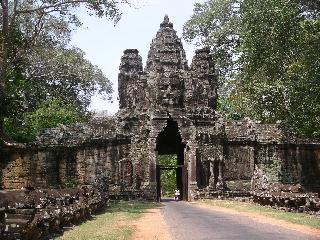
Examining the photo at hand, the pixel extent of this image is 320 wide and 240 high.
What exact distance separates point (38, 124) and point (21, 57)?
11943mm

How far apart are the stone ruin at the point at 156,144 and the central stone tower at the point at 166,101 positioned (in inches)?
2.1

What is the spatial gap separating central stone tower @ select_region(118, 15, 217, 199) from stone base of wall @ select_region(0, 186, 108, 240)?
1074cm

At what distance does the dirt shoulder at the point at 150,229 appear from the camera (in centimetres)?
1065

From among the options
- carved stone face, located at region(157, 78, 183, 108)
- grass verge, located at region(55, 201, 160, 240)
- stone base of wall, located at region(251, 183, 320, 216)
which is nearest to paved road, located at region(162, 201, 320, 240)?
grass verge, located at region(55, 201, 160, 240)

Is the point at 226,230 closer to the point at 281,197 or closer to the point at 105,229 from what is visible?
the point at 105,229

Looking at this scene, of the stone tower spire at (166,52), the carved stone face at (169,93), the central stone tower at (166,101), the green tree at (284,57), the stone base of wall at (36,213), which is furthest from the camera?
the stone tower spire at (166,52)

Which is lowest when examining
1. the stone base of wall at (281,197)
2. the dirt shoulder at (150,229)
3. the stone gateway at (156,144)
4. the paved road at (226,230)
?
the dirt shoulder at (150,229)

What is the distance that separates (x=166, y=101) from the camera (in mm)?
25562

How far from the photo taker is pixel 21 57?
2419cm

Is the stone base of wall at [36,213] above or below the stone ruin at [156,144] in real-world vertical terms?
below

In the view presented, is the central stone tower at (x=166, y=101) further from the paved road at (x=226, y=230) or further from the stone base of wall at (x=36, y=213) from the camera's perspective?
the paved road at (x=226, y=230)

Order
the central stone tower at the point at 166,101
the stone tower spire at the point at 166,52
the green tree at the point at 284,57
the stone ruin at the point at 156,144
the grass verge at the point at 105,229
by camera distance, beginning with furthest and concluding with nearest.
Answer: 1. the stone tower spire at the point at 166,52
2. the central stone tower at the point at 166,101
3. the stone ruin at the point at 156,144
4. the green tree at the point at 284,57
5. the grass verge at the point at 105,229

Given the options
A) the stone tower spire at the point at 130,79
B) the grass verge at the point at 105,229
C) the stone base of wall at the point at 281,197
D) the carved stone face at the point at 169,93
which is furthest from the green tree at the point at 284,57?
the grass verge at the point at 105,229

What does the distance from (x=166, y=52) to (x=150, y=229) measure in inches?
617
